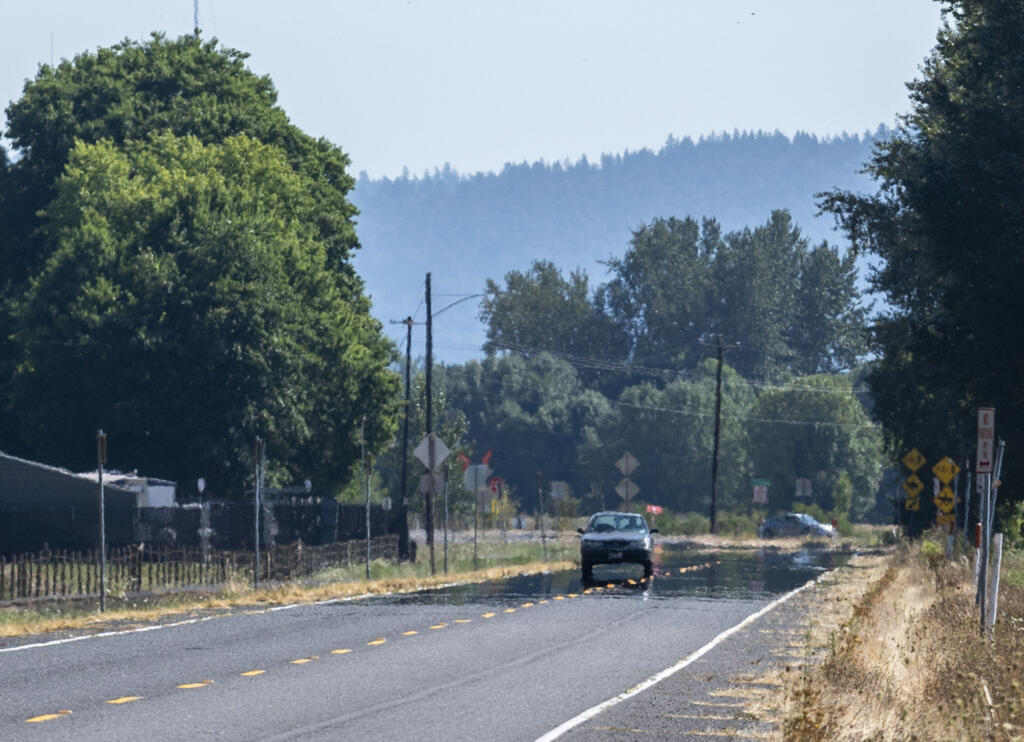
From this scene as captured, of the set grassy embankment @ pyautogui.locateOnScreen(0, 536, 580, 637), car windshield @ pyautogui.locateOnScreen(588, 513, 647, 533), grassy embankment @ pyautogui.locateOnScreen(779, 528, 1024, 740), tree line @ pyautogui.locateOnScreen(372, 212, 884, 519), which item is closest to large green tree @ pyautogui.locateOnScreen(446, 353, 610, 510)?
tree line @ pyautogui.locateOnScreen(372, 212, 884, 519)

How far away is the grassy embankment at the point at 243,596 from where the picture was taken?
83.5 feet

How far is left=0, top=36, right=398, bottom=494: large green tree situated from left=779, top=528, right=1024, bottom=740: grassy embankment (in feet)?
91.1

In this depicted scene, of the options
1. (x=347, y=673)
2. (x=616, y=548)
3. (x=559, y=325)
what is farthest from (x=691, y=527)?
(x=347, y=673)

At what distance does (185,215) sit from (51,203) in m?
6.26

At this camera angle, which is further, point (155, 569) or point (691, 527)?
point (691, 527)

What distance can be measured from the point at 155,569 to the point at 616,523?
11.0 meters

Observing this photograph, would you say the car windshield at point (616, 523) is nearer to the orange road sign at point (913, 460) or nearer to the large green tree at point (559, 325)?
the orange road sign at point (913, 460)

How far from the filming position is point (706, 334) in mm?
151750

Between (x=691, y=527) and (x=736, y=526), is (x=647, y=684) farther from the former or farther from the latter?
(x=736, y=526)

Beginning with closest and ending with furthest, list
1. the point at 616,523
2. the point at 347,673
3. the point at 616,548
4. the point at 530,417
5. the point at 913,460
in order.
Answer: the point at 347,673
the point at 616,548
the point at 616,523
the point at 913,460
the point at 530,417

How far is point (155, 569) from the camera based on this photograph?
125 feet

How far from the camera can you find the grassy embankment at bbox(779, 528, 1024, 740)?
12.2m

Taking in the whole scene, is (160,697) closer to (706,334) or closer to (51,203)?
(51,203)

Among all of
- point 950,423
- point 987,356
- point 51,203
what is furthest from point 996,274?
point 51,203
